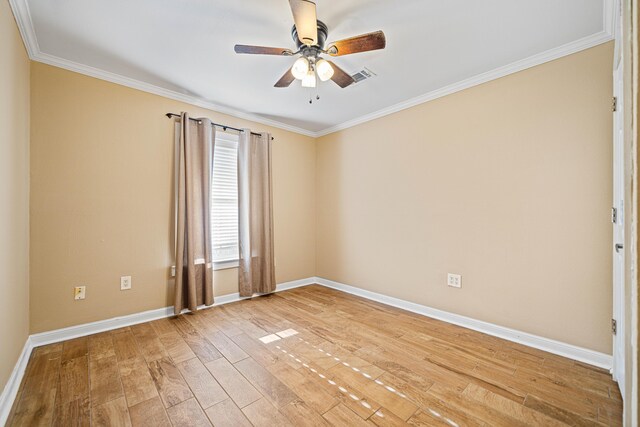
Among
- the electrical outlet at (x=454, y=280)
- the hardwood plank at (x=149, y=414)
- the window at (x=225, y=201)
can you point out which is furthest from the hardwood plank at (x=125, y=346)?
the electrical outlet at (x=454, y=280)

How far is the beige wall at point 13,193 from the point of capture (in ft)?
5.17

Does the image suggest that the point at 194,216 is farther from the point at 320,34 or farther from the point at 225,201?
the point at 320,34

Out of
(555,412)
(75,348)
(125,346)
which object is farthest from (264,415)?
(75,348)

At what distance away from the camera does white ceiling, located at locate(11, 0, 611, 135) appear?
5.84 ft

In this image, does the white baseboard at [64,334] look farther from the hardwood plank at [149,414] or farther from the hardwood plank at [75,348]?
the hardwood plank at [149,414]

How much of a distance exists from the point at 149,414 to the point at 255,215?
7.92 ft

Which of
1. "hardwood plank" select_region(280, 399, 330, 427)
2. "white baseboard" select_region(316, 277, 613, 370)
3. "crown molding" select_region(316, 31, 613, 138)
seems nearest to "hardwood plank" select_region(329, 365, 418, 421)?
"hardwood plank" select_region(280, 399, 330, 427)

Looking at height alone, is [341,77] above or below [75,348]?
above

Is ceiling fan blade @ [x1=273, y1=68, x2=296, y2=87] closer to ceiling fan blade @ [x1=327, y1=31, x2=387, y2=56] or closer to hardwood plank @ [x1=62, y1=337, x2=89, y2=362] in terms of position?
ceiling fan blade @ [x1=327, y1=31, x2=387, y2=56]

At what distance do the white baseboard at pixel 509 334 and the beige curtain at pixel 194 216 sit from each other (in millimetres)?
2136

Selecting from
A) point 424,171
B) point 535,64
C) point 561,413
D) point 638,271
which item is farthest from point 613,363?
point 535,64

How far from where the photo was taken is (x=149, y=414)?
1526mm

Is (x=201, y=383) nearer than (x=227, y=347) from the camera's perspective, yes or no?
Yes

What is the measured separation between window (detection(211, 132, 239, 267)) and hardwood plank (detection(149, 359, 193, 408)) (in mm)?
1465
